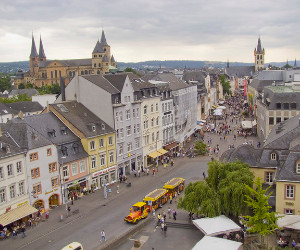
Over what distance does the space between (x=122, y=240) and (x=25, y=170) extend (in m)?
13.7

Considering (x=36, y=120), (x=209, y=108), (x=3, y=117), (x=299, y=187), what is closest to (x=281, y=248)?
(x=299, y=187)

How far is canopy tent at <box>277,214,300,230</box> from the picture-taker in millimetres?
33875

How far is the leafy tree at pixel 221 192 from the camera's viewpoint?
3700 cm

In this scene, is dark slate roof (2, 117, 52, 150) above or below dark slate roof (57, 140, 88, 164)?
above

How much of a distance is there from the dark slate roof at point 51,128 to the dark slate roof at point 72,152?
57 centimetres

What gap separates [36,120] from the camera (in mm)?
48844

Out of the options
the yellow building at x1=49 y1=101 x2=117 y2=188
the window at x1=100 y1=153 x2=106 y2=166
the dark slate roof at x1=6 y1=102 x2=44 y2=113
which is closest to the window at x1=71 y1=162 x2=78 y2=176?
the yellow building at x1=49 y1=101 x2=117 y2=188

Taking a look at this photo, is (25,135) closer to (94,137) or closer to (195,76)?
(94,137)

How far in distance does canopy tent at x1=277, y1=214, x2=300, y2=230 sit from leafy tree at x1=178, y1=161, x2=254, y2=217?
3.67 metres

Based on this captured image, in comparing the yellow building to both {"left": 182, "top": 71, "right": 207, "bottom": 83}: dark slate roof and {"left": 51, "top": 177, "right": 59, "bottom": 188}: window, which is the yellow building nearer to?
{"left": 51, "top": 177, "right": 59, "bottom": 188}: window

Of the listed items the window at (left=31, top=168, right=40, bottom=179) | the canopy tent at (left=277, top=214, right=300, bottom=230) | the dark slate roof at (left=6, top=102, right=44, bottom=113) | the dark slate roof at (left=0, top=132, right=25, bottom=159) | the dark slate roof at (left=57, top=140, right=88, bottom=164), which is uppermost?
the dark slate roof at (left=0, top=132, right=25, bottom=159)

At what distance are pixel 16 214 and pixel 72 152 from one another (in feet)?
37.5

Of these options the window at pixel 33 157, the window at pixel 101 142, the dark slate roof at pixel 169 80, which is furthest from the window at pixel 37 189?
the dark slate roof at pixel 169 80

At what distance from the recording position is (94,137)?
5262cm
